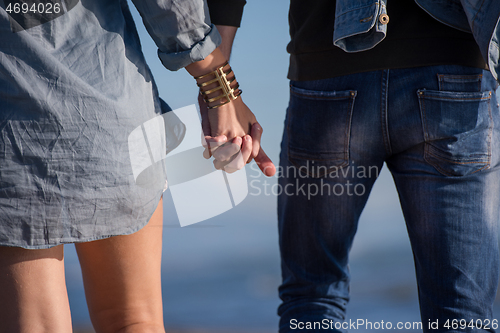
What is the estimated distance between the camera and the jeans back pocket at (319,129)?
39.6 inches

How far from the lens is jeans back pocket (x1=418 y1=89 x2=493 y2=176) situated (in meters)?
0.94

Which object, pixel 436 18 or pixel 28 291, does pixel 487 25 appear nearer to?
pixel 436 18

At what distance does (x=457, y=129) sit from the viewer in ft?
3.11

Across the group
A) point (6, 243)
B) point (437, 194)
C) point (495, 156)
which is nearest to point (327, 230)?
point (437, 194)

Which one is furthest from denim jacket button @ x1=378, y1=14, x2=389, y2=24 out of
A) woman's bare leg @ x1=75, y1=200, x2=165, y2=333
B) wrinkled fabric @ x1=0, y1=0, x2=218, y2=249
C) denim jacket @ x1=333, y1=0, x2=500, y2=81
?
woman's bare leg @ x1=75, y1=200, x2=165, y2=333

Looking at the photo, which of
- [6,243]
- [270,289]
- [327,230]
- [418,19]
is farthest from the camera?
[270,289]

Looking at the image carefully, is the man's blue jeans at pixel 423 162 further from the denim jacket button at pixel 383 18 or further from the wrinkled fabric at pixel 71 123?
the wrinkled fabric at pixel 71 123

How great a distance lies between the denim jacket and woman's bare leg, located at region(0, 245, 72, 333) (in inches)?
27.2

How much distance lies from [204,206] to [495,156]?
0.64m

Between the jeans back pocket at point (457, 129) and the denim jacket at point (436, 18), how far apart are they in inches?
3.8

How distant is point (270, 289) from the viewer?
2.61 meters

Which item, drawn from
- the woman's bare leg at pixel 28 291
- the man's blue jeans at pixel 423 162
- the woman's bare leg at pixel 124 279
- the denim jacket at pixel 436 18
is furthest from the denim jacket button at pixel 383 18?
the woman's bare leg at pixel 28 291

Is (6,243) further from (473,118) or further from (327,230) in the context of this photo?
(473,118)

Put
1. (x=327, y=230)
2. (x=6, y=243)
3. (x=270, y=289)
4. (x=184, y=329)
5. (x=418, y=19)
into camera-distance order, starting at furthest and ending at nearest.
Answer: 1. (x=270, y=289)
2. (x=184, y=329)
3. (x=327, y=230)
4. (x=418, y=19)
5. (x=6, y=243)
